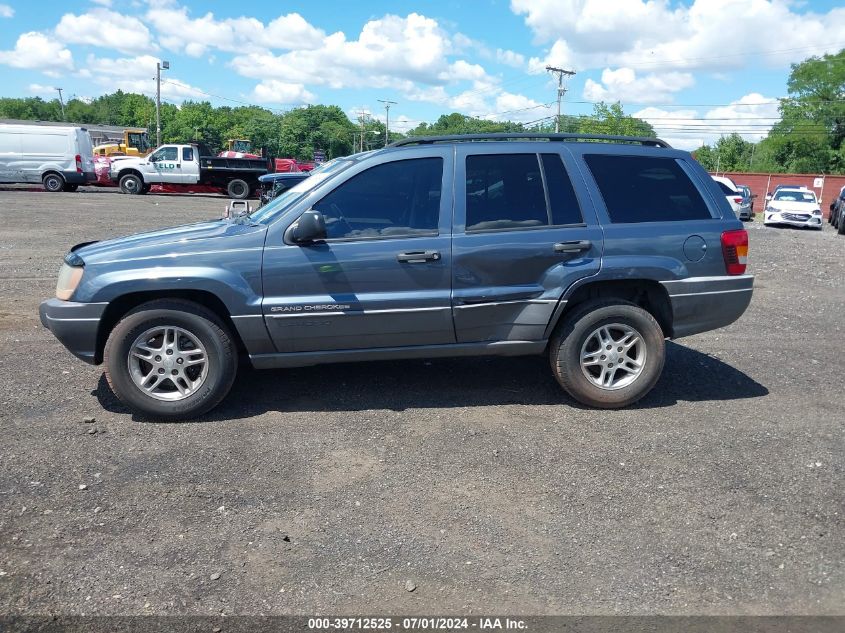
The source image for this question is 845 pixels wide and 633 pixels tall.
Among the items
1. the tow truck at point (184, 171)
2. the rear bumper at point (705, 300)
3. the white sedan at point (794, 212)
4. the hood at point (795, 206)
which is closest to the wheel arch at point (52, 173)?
the tow truck at point (184, 171)

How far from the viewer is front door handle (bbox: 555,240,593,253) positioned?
498 cm

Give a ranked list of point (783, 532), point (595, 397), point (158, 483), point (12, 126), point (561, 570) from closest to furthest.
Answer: point (561, 570), point (783, 532), point (158, 483), point (595, 397), point (12, 126)

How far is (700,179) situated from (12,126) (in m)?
28.0

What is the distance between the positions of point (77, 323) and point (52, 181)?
25.8m

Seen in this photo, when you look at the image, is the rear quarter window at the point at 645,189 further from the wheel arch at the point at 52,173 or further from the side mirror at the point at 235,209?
the wheel arch at the point at 52,173

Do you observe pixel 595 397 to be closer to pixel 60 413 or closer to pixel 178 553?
pixel 178 553

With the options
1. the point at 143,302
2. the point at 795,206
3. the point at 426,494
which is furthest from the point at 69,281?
the point at 795,206

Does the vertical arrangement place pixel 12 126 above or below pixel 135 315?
above

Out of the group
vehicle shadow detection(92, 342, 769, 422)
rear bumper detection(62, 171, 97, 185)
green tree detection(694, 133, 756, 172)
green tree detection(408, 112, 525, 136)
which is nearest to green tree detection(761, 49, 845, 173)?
green tree detection(694, 133, 756, 172)

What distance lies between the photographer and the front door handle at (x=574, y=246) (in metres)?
4.98

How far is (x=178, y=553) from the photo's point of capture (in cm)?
331

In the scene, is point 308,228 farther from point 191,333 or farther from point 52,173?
point 52,173

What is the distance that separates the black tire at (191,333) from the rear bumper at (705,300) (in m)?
3.12

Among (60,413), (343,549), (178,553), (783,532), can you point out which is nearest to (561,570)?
(343,549)
